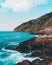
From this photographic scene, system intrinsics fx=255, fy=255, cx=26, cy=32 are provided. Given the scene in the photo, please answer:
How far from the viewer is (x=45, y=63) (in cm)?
4725

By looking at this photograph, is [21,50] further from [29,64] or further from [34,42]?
[29,64]

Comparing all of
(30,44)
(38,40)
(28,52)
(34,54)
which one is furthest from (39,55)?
(38,40)

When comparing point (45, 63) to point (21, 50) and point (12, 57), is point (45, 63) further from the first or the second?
point (21, 50)

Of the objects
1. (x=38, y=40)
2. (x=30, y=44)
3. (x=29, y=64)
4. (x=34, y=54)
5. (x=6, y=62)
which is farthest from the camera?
(x=38, y=40)

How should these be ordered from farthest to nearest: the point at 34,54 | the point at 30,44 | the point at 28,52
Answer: the point at 30,44, the point at 28,52, the point at 34,54

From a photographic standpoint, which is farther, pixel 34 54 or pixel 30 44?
pixel 30 44

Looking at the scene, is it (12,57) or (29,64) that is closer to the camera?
(29,64)

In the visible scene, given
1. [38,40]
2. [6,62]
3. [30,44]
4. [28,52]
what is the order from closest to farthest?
[6,62] < [28,52] < [30,44] < [38,40]

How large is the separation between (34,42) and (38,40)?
2914mm

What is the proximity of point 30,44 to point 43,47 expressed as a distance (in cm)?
484

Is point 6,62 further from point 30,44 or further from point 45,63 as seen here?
point 30,44

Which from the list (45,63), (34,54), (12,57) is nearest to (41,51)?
(34,54)

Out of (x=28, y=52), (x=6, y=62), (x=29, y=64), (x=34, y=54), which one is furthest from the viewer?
(x=28, y=52)

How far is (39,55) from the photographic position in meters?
56.1
